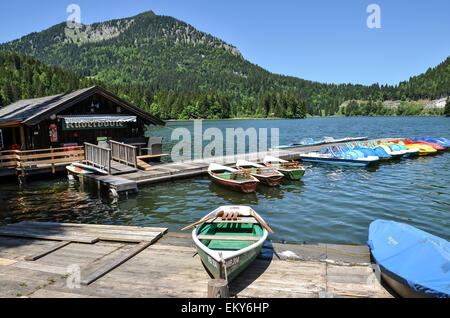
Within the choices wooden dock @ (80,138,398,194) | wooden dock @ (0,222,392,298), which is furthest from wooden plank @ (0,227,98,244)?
wooden dock @ (80,138,398,194)

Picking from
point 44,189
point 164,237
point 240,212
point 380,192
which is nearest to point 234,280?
point 240,212

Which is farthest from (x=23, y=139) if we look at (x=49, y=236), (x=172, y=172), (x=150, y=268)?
(x=150, y=268)

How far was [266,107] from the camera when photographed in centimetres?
19700

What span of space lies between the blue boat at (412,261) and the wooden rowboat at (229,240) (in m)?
2.61

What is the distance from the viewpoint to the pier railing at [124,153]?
20.4m

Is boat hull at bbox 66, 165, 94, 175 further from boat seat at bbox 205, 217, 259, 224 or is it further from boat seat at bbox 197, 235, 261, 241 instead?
boat seat at bbox 197, 235, 261, 241

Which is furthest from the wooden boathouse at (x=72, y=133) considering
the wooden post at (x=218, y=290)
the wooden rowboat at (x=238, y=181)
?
the wooden post at (x=218, y=290)

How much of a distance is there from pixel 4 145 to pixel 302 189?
2215 centimetres

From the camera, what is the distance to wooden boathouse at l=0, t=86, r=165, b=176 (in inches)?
775

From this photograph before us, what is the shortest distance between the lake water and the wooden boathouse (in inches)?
68.3

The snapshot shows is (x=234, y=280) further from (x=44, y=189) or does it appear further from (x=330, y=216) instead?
(x=44, y=189)

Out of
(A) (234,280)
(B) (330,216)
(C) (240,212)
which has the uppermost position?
(C) (240,212)

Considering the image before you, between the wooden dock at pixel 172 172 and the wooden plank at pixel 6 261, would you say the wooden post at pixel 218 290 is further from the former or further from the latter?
the wooden dock at pixel 172 172

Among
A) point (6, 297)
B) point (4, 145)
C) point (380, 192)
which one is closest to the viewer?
point (6, 297)
